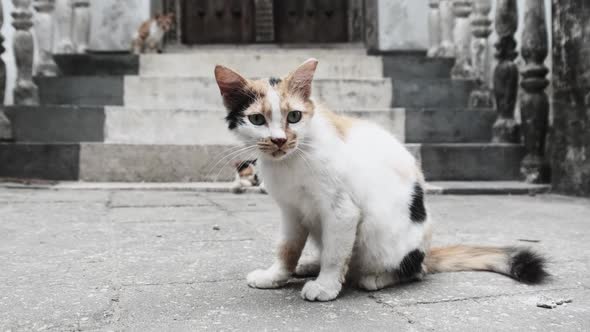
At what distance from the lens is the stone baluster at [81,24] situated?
582 centimetres

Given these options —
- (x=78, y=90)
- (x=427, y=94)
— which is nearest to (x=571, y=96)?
(x=427, y=94)

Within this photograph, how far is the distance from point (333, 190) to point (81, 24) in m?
5.16

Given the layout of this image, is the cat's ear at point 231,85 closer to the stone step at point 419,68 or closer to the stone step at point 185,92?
the stone step at point 185,92

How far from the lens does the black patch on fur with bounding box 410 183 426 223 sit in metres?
1.59

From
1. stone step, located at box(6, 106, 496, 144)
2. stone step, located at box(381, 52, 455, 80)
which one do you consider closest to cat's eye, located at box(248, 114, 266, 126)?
stone step, located at box(6, 106, 496, 144)

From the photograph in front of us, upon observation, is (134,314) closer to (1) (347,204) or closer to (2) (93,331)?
(2) (93,331)

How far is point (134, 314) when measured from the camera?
1297 mm

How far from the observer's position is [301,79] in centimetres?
147

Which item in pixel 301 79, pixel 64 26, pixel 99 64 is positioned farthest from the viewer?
pixel 64 26

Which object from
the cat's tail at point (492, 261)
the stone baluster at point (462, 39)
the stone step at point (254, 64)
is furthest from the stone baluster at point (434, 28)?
the cat's tail at point (492, 261)

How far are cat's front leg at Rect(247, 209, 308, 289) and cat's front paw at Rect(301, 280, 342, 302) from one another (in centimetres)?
14

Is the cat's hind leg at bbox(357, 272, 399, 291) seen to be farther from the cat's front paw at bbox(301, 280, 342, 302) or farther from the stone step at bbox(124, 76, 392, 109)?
the stone step at bbox(124, 76, 392, 109)

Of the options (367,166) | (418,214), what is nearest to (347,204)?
(367,166)

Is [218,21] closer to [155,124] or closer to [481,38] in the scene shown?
[155,124]
